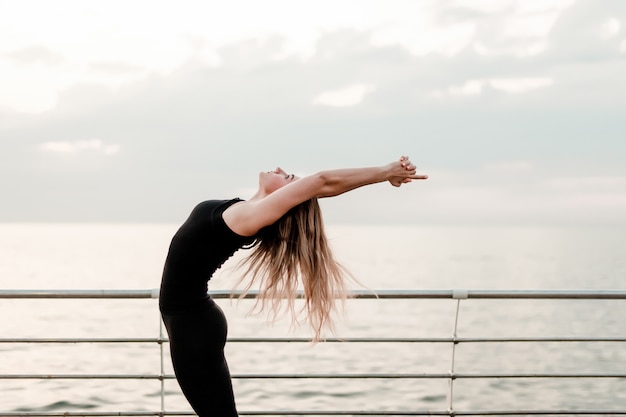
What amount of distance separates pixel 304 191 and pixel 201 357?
860mm

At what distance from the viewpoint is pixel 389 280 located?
184ft

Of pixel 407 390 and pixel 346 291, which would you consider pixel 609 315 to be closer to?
pixel 407 390

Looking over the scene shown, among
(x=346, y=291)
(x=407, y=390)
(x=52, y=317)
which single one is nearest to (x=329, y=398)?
(x=407, y=390)

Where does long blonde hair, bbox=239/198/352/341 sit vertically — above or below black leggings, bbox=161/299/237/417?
above

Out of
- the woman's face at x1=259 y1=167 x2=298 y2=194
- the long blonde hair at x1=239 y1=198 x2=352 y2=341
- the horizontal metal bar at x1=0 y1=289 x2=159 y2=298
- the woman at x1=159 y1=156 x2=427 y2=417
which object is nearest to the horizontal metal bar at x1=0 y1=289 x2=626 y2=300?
the horizontal metal bar at x1=0 y1=289 x2=159 y2=298

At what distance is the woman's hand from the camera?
3207 mm

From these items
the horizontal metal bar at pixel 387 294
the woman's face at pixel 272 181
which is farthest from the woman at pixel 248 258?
the horizontal metal bar at pixel 387 294

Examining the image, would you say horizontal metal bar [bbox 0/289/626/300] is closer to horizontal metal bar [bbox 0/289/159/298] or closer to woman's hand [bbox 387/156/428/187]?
horizontal metal bar [bbox 0/289/159/298]

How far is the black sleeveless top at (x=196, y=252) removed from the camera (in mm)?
3180

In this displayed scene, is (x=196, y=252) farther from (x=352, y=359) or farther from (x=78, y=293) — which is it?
(x=352, y=359)

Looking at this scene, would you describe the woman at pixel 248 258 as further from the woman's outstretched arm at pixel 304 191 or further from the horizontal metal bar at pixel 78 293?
the horizontal metal bar at pixel 78 293

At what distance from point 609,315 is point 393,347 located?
1700cm

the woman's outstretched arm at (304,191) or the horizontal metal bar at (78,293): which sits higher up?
the woman's outstretched arm at (304,191)

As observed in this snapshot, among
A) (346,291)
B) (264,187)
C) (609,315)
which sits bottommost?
(609,315)
